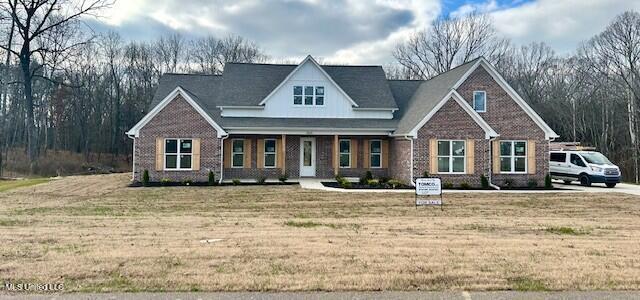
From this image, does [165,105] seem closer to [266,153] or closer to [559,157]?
[266,153]

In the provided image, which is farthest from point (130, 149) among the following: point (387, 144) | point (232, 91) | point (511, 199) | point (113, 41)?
point (511, 199)

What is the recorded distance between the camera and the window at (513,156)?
20.6 m

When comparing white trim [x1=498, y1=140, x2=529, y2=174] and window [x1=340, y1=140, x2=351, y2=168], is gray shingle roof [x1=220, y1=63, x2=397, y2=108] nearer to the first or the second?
window [x1=340, y1=140, x2=351, y2=168]

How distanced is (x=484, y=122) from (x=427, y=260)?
1497 cm

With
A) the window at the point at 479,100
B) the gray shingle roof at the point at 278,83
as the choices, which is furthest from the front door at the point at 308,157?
the window at the point at 479,100

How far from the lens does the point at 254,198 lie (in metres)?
15.1

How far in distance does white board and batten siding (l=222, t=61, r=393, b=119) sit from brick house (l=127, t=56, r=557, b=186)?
0.18ft

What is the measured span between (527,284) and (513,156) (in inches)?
661

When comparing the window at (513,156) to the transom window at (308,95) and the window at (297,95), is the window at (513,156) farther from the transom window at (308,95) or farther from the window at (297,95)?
the window at (297,95)

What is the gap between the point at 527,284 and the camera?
535cm

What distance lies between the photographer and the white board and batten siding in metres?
23.4

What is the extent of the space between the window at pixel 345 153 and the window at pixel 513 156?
7.57m

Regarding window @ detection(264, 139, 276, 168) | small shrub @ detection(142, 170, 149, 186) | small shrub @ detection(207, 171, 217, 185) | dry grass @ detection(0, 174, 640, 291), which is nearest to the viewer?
dry grass @ detection(0, 174, 640, 291)

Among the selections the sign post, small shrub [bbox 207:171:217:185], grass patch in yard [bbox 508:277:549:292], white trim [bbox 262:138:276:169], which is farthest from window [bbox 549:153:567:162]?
grass patch in yard [bbox 508:277:549:292]
